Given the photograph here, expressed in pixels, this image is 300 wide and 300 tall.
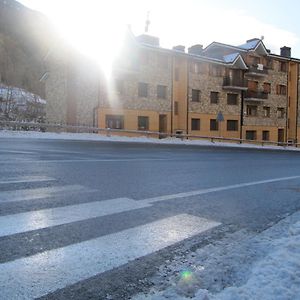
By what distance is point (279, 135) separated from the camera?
2055 inches

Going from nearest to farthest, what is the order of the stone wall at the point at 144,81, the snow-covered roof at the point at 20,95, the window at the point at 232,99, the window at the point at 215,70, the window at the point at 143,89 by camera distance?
1. the stone wall at the point at 144,81
2. the window at the point at 143,89
3. the window at the point at 215,70
4. the window at the point at 232,99
5. the snow-covered roof at the point at 20,95

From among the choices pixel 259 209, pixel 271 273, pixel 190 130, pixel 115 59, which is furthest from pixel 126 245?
pixel 190 130

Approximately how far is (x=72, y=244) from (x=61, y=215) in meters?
1.03

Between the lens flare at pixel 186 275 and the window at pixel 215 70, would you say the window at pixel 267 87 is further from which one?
the lens flare at pixel 186 275

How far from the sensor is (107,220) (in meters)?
4.58

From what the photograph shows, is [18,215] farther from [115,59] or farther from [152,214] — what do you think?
[115,59]

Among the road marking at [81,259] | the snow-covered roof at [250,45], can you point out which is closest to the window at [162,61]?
the snow-covered roof at [250,45]

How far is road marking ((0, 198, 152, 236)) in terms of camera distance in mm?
4102

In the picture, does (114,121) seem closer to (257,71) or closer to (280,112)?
(257,71)

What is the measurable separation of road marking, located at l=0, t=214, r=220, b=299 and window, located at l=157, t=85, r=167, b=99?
35479 mm

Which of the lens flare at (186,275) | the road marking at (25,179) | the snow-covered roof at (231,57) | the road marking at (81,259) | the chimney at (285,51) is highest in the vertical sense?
the chimney at (285,51)

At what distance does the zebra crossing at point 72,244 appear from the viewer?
2.87m

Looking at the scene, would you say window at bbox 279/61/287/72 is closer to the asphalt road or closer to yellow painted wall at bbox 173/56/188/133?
Result: yellow painted wall at bbox 173/56/188/133

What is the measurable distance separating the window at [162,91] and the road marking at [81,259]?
35479 mm
